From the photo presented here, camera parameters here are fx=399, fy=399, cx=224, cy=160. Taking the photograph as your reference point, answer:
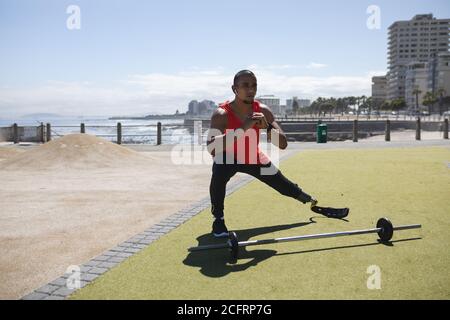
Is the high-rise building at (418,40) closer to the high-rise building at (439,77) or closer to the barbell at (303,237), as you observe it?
the high-rise building at (439,77)

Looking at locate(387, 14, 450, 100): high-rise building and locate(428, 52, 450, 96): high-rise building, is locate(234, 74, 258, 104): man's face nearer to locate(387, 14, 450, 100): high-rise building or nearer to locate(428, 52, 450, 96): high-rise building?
locate(428, 52, 450, 96): high-rise building

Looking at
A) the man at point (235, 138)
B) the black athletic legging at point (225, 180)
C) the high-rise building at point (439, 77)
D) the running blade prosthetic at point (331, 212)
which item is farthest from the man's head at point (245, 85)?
the high-rise building at point (439, 77)

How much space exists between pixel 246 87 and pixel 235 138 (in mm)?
551

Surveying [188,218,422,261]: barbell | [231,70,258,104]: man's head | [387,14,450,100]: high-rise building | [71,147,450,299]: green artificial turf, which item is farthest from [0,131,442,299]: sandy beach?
[387,14,450,100]: high-rise building

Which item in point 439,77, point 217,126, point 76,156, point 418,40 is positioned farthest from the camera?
point 418,40

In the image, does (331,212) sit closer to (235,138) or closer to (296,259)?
(296,259)

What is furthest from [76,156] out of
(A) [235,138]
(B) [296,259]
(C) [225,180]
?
(B) [296,259]

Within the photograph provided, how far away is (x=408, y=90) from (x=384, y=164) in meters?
165

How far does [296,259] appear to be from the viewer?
3639mm

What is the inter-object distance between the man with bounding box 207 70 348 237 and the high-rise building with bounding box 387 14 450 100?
18825 centimetres

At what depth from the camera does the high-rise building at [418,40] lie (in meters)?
178

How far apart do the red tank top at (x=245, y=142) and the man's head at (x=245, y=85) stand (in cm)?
21
